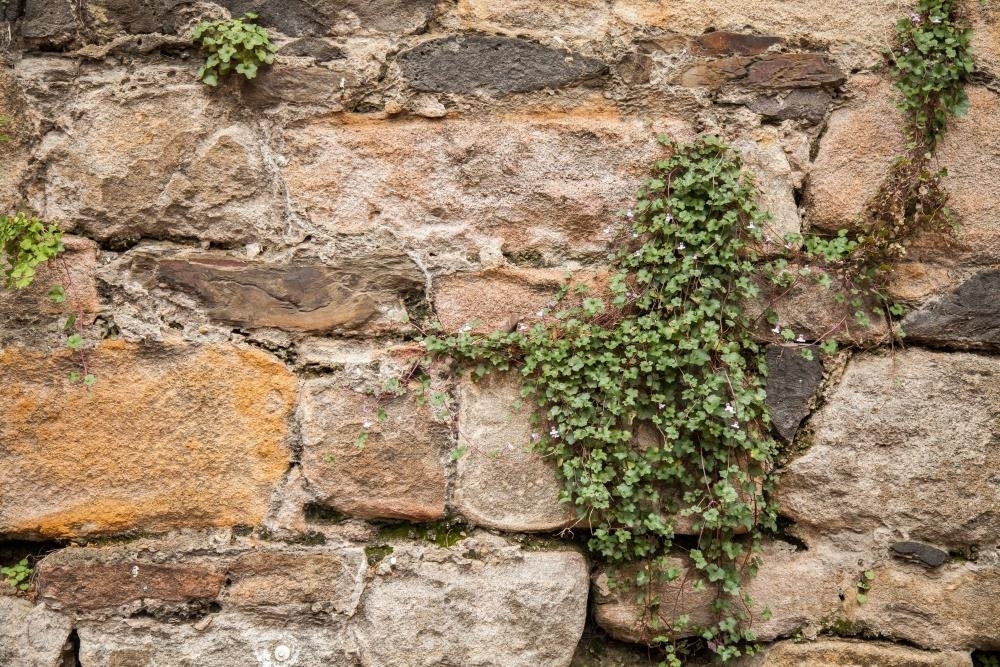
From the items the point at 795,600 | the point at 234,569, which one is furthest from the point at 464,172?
the point at 795,600

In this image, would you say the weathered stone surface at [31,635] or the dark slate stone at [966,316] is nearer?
the weathered stone surface at [31,635]

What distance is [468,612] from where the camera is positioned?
1663 millimetres

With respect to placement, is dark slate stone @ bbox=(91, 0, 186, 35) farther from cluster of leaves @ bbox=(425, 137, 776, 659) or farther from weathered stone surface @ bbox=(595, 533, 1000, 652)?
weathered stone surface @ bbox=(595, 533, 1000, 652)

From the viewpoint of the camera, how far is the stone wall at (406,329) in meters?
1.65

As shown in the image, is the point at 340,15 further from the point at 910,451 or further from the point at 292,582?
the point at 910,451

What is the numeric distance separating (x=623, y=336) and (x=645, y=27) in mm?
724

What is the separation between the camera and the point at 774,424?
173 cm

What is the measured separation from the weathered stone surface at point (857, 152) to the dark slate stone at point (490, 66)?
1.89ft

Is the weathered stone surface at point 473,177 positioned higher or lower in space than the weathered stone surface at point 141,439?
higher

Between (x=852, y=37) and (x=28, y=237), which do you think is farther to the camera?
(x=852, y=37)

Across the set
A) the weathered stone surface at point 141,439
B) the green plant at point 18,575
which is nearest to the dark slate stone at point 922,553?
the weathered stone surface at point 141,439

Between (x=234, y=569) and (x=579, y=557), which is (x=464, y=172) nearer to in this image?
(x=579, y=557)

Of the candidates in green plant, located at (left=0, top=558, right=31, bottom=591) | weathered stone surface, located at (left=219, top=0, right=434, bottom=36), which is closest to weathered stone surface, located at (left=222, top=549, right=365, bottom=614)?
green plant, located at (left=0, top=558, right=31, bottom=591)

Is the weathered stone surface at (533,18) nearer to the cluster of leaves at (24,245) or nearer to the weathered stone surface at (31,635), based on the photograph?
the cluster of leaves at (24,245)
